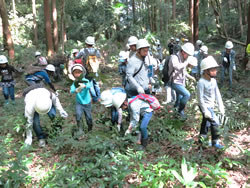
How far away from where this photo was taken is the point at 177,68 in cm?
487

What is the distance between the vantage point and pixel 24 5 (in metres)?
23.3

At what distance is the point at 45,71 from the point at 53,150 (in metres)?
1.93

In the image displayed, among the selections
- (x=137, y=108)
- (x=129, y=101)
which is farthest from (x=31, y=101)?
(x=137, y=108)

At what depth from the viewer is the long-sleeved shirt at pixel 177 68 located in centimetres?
486

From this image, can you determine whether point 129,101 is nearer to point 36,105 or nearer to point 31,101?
point 36,105

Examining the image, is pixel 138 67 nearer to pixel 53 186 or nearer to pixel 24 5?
pixel 53 186

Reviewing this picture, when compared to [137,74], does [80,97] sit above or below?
below

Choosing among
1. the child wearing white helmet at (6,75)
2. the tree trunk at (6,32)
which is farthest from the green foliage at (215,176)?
the tree trunk at (6,32)

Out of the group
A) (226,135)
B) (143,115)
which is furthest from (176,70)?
(226,135)

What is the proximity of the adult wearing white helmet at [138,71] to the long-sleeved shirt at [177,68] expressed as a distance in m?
1.02

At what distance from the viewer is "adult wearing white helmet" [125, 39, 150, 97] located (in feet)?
13.0

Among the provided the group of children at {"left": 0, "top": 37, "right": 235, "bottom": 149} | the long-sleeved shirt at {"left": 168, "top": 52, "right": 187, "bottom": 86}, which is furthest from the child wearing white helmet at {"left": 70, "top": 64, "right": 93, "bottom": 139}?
the long-sleeved shirt at {"left": 168, "top": 52, "right": 187, "bottom": 86}

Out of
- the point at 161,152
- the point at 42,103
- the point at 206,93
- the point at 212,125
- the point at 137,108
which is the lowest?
the point at 161,152

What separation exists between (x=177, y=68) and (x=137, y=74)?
1195 millimetres
